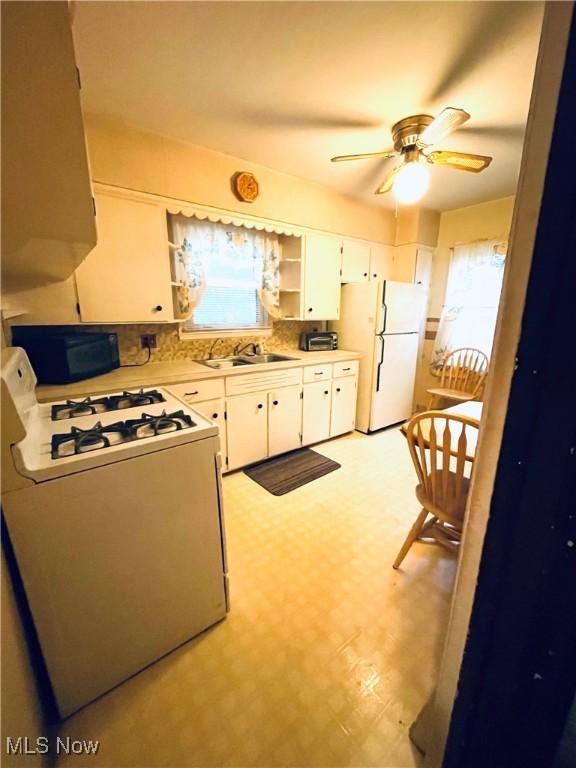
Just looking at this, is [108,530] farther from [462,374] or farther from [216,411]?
[462,374]

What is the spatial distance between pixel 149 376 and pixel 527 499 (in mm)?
2021

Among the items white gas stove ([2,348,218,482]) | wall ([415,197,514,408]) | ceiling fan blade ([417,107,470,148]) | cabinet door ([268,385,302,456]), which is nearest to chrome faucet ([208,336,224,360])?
cabinet door ([268,385,302,456])

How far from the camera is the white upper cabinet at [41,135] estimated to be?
2.03 ft

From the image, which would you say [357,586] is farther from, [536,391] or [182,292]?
[182,292]

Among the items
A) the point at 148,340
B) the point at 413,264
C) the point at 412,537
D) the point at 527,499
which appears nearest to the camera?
the point at 527,499

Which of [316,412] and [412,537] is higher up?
[316,412]

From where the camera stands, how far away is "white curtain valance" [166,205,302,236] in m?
2.26

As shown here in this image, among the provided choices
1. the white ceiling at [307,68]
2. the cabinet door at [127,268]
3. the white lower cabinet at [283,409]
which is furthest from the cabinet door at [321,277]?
the cabinet door at [127,268]

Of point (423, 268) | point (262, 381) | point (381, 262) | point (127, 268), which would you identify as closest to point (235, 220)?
point (127, 268)

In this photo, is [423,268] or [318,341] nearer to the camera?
[318,341]

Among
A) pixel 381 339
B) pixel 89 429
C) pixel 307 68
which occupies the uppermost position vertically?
pixel 307 68

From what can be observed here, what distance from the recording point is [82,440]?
3.33 feet

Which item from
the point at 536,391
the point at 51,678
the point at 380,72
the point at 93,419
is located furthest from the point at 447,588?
the point at 380,72

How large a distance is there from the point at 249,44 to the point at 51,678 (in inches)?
101
